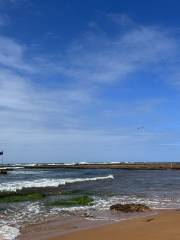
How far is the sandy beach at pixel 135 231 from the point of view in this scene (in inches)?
492

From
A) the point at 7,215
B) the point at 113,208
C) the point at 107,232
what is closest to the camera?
the point at 107,232

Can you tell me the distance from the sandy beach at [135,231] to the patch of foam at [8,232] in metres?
1.53

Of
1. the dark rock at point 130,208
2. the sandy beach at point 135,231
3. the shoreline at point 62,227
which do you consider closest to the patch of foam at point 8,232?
the shoreline at point 62,227

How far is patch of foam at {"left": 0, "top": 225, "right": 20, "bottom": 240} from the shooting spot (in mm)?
13312

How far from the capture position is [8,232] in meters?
14.3

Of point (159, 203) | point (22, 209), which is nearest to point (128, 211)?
point (159, 203)

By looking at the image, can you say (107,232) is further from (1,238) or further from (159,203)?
(159,203)

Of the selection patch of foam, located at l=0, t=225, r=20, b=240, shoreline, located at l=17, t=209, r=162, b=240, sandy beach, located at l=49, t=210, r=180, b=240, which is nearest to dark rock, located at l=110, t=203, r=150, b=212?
shoreline, located at l=17, t=209, r=162, b=240

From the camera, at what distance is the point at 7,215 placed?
1889 cm

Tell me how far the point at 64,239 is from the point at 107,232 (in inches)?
60.3

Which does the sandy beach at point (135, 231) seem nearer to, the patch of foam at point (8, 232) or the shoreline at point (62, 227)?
the shoreline at point (62, 227)

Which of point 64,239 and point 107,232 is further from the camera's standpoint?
point 107,232

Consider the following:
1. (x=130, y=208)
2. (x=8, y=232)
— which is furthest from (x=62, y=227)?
(x=130, y=208)

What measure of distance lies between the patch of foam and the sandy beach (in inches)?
60.3
